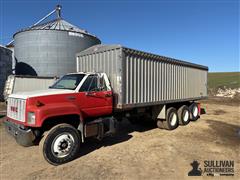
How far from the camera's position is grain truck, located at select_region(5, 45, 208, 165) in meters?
6.14

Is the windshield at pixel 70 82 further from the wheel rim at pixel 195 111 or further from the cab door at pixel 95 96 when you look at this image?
the wheel rim at pixel 195 111

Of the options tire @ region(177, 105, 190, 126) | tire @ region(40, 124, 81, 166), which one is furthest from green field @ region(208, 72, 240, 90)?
tire @ region(40, 124, 81, 166)

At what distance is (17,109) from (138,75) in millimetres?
4573

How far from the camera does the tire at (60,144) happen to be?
604 centimetres

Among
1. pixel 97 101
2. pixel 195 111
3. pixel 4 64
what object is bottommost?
pixel 195 111

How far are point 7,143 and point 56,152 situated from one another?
3.18 metres

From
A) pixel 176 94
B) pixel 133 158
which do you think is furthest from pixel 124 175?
pixel 176 94

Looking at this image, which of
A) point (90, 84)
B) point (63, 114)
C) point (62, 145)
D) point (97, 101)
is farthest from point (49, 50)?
point (62, 145)

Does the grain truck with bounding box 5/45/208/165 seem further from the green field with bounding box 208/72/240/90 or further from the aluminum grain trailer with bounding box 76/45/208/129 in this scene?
the green field with bounding box 208/72/240/90

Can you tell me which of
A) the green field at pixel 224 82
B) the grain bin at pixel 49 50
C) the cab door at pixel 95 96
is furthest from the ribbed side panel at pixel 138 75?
the green field at pixel 224 82

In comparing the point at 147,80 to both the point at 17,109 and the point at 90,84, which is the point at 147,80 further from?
the point at 17,109

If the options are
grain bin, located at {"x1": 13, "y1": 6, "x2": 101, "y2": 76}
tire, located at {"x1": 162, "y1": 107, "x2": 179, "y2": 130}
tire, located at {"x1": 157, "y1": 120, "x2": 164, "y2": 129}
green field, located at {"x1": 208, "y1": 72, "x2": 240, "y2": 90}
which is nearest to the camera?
tire, located at {"x1": 162, "y1": 107, "x2": 179, "y2": 130}

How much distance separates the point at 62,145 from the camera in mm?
6340

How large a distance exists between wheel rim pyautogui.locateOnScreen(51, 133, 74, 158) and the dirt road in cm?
35
